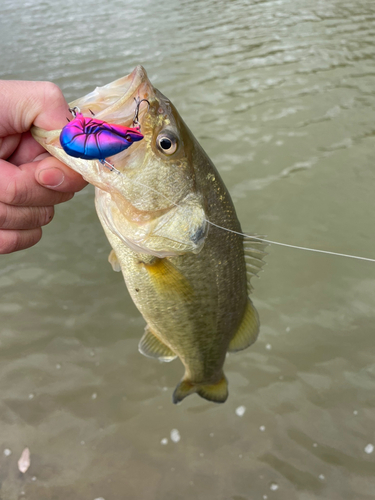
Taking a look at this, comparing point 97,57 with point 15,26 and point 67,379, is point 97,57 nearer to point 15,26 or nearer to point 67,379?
point 15,26

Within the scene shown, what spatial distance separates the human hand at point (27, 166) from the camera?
1.43m

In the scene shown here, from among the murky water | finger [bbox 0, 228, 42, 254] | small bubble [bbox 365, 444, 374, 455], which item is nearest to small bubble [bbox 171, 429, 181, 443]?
the murky water

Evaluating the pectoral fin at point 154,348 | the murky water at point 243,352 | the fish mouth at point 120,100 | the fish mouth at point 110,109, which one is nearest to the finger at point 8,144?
the fish mouth at point 110,109

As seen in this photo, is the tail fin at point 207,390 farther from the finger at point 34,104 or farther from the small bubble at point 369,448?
the finger at point 34,104

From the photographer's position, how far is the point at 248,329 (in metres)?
2.22

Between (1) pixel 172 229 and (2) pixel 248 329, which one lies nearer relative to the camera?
(1) pixel 172 229

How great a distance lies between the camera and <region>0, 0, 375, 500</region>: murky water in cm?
255

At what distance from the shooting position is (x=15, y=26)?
1019cm

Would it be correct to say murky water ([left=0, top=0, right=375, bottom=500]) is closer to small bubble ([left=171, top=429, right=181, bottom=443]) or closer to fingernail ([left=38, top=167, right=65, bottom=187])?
small bubble ([left=171, top=429, right=181, bottom=443])

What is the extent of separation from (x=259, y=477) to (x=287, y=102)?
5356 mm

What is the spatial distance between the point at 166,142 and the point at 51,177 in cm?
51

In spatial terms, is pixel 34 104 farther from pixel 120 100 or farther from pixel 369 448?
pixel 369 448

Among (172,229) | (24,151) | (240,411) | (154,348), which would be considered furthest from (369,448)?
(24,151)

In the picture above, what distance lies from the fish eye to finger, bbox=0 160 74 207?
45 centimetres
